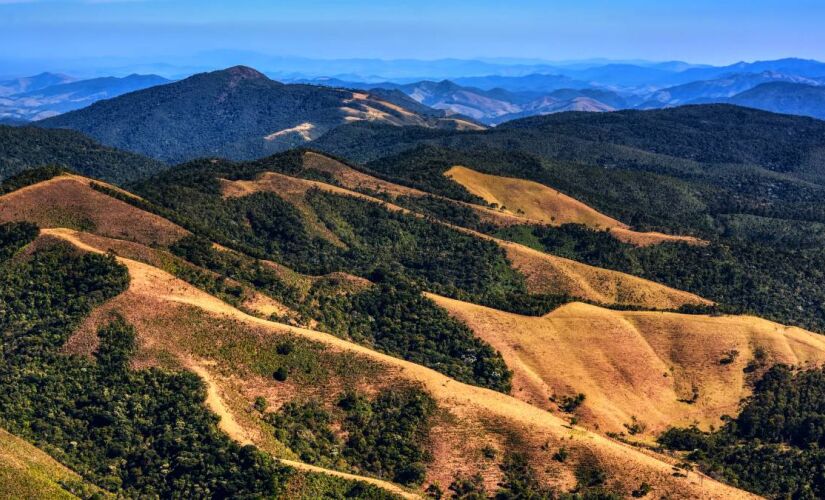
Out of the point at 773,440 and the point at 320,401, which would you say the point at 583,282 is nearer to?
the point at 773,440

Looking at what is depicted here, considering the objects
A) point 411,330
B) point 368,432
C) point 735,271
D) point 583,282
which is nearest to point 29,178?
point 411,330

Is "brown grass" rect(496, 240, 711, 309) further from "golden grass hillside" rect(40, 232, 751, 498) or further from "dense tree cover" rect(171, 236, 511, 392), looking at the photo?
"golden grass hillside" rect(40, 232, 751, 498)

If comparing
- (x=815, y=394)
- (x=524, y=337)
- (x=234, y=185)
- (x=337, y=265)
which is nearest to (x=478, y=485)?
(x=524, y=337)

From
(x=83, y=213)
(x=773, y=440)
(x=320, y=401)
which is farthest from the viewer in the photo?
(x=83, y=213)

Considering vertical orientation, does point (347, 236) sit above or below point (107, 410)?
above

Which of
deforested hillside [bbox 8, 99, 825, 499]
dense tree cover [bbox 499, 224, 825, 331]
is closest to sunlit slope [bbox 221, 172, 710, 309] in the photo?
deforested hillside [bbox 8, 99, 825, 499]

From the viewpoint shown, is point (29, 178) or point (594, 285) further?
point (594, 285)

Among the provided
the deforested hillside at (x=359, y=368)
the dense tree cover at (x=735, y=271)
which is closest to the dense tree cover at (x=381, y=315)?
the deforested hillside at (x=359, y=368)

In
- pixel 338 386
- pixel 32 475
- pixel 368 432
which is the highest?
pixel 32 475
